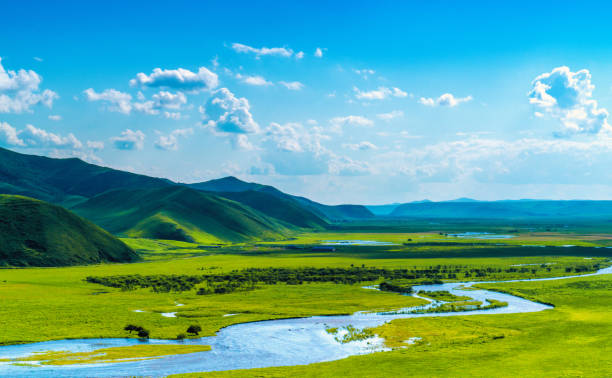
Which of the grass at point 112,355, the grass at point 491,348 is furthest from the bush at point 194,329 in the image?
the grass at point 491,348

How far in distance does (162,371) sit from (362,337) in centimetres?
2556

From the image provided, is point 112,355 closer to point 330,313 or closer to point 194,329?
point 194,329

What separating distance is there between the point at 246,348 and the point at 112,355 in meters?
14.7

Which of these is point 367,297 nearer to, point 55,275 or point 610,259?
point 55,275

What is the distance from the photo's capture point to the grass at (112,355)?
49.4m

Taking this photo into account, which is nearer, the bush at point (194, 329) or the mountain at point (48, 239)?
the bush at point (194, 329)

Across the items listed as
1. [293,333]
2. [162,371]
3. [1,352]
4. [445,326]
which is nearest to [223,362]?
[162,371]

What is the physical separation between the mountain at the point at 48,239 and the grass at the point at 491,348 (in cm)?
12477

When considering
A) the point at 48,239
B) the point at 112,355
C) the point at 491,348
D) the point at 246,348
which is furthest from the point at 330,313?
the point at 48,239

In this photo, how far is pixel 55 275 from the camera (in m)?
126

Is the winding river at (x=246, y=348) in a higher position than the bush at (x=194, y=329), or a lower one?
lower

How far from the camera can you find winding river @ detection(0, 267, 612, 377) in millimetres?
46312

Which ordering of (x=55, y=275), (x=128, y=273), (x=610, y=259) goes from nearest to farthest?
1. (x=55, y=275)
2. (x=128, y=273)
3. (x=610, y=259)

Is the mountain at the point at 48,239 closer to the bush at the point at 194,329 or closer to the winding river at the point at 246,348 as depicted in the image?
the winding river at the point at 246,348
